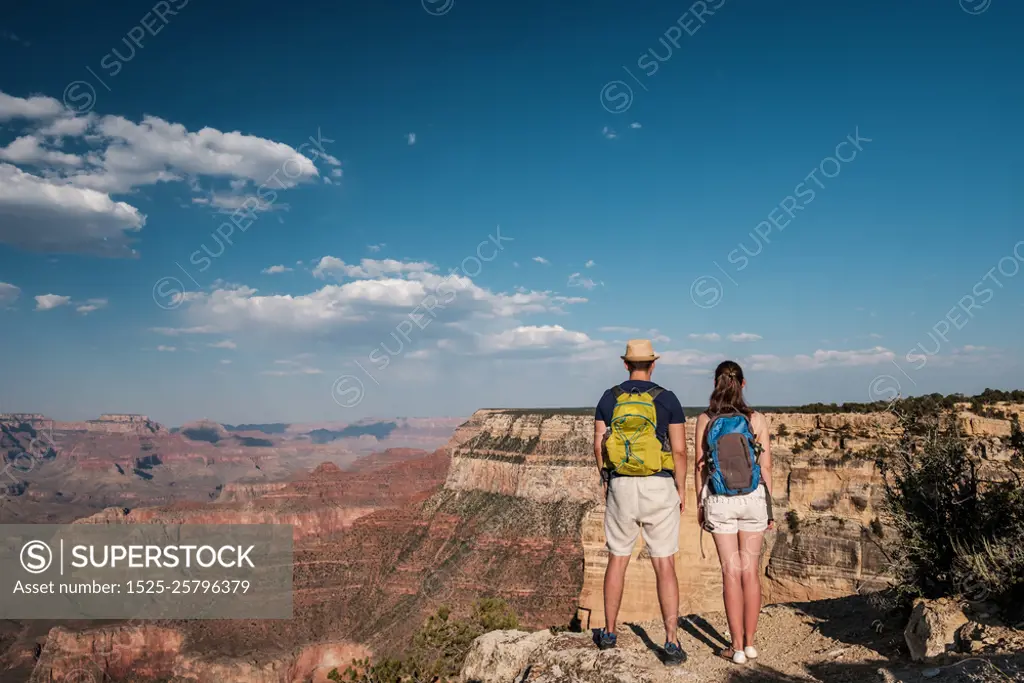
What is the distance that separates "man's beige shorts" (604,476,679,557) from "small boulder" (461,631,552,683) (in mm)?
1832

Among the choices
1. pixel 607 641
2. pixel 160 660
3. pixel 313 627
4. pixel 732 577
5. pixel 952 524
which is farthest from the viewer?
pixel 313 627

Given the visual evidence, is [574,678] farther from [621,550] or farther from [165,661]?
[165,661]

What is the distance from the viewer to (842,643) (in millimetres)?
6891

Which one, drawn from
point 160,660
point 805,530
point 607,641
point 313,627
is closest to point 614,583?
point 607,641

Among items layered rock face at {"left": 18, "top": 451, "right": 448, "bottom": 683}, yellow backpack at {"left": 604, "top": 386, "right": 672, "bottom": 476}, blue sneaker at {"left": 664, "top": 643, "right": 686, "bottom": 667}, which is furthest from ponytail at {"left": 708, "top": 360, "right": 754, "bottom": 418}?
layered rock face at {"left": 18, "top": 451, "right": 448, "bottom": 683}

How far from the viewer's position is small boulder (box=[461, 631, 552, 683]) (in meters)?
6.59

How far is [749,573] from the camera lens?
5.75 m

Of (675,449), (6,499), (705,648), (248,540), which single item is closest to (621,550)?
(675,449)

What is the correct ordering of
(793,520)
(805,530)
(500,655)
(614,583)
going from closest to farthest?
(614,583) → (500,655) → (805,530) → (793,520)

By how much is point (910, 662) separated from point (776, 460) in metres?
23.4

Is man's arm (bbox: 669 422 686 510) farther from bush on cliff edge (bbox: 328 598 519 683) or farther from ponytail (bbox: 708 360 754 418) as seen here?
bush on cliff edge (bbox: 328 598 519 683)

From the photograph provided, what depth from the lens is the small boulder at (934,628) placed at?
5.72 metres

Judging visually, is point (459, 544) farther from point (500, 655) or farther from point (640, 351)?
point (640, 351)

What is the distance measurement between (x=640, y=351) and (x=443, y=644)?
13105 millimetres
